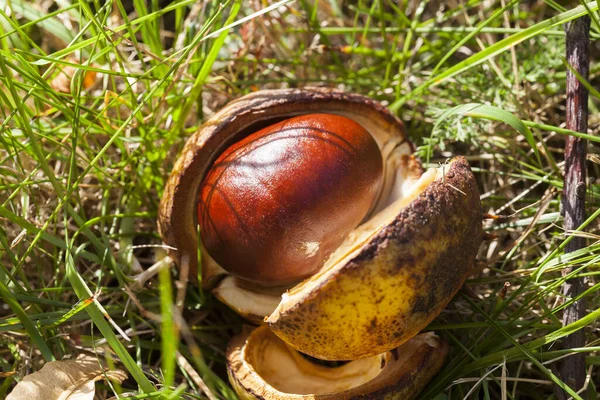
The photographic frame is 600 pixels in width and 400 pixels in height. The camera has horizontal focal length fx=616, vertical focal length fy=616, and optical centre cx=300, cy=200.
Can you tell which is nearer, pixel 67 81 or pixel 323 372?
pixel 323 372

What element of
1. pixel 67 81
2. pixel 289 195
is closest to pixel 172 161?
pixel 67 81

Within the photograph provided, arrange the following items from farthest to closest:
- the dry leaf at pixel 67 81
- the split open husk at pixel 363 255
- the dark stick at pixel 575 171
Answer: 1. the dry leaf at pixel 67 81
2. the dark stick at pixel 575 171
3. the split open husk at pixel 363 255

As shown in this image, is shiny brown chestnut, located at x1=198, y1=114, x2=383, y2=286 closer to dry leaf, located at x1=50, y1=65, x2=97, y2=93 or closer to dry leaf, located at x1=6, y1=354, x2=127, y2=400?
dry leaf, located at x1=6, y1=354, x2=127, y2=400

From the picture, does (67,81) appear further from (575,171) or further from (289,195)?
(575,171)

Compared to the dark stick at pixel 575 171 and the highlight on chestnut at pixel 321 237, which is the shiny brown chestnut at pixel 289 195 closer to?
the highlight on chestnut at pixel 321 237

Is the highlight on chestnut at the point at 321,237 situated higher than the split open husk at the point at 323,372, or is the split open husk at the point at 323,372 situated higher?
the highlight on chestnut at the point at 321,237

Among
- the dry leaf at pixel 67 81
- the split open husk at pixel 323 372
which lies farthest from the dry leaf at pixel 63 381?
the dry leaf at pixel 67 81

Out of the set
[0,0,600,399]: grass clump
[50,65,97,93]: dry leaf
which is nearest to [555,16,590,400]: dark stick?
[0,0,600,399]: grass clump
